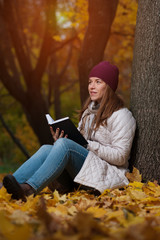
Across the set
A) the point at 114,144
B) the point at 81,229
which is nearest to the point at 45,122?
the point at 114,144

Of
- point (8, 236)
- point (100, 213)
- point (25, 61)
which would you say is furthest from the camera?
point (25, 61)

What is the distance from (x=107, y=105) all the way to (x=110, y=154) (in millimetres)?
558

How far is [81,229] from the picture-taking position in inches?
58.2

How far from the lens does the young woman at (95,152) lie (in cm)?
293

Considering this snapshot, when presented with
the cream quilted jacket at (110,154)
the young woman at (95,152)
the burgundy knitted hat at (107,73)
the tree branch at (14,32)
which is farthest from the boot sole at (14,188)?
the tree branch at (14,32)

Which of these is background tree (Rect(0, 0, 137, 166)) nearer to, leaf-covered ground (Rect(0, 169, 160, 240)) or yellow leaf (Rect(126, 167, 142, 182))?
yellow leaf (Rect(126, 167, 142, 182))

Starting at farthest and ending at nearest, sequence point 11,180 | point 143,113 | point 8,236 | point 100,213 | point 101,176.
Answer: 1. point 143,113
2. point 101,176
3. point 11,180
4. point 100,213
5. point 8,236

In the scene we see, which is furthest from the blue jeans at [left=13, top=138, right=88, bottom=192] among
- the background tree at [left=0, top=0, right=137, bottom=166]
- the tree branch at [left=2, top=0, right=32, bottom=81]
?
the tree branch at [left=2, top=0, right=32, bottom=81]

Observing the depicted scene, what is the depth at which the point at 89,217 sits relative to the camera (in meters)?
1.53

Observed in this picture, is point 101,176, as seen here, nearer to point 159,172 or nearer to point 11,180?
point 159,172

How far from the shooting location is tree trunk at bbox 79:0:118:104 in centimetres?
479

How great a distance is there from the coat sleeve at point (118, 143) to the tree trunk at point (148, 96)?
0.13 meters

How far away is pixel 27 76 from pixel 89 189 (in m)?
5.41

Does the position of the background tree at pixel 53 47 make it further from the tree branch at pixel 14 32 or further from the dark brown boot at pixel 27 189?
the dark brown boot at pixel 27 189
